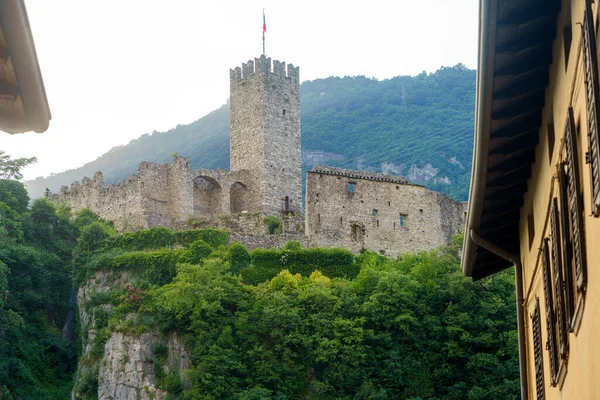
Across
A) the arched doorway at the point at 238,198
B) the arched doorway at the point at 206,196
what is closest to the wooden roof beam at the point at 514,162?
the arched doorway at the point at 206,196

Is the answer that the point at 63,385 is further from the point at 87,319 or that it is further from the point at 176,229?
the point at 176,229

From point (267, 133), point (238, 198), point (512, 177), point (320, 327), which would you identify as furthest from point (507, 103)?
point (267, 133)

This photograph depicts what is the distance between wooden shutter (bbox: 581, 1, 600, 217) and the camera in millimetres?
6577

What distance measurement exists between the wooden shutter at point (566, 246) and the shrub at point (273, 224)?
42.3 metres

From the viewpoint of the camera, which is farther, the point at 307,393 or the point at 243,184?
the point at 243,184

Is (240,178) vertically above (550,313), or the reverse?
(240,178)

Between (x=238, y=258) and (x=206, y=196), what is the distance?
7404 mm

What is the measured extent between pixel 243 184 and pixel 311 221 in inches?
232

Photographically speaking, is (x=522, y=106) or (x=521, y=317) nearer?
(x=522, y=106)

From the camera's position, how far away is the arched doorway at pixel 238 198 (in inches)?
2153

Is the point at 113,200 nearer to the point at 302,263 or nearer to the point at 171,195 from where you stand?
the point at 171,195

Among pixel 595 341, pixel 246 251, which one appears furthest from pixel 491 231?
pixel 246 251

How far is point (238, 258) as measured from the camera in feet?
156

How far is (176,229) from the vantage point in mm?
51438
